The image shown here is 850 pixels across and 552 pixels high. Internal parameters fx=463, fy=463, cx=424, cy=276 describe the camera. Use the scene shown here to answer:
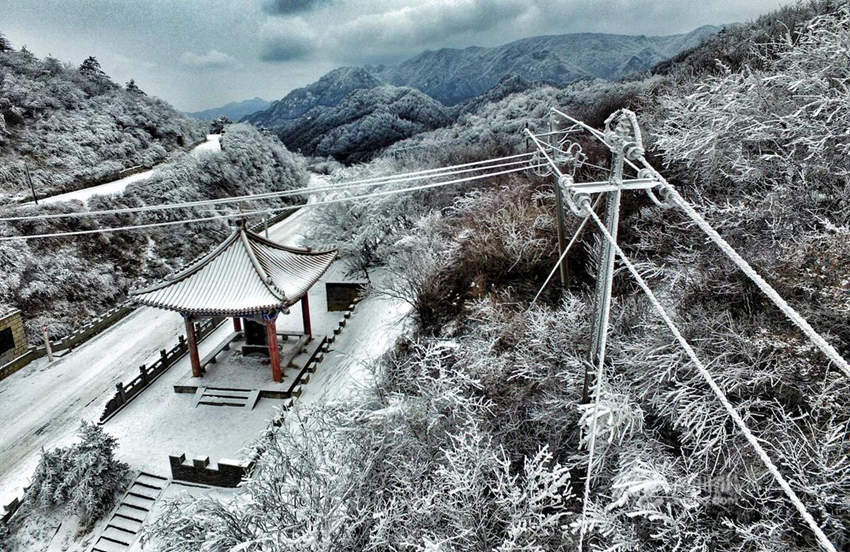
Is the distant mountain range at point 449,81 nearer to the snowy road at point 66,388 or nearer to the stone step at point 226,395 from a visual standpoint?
the snowy road at point 66,388

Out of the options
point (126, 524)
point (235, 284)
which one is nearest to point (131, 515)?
point (126, 524)

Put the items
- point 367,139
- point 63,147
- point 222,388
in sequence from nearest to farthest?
point 222,388 < point 63,147 < point 367,139

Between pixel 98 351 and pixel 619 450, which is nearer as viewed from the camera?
pixel 619 450

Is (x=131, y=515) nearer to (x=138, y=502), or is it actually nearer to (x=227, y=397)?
(x=138, y=502)

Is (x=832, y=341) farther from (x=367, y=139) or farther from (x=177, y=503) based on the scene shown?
(x=367, y=139)

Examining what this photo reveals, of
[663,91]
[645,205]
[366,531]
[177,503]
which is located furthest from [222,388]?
[663,91]

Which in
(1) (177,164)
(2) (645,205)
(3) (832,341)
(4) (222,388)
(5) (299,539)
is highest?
(1) (177,164)

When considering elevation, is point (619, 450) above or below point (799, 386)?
below
